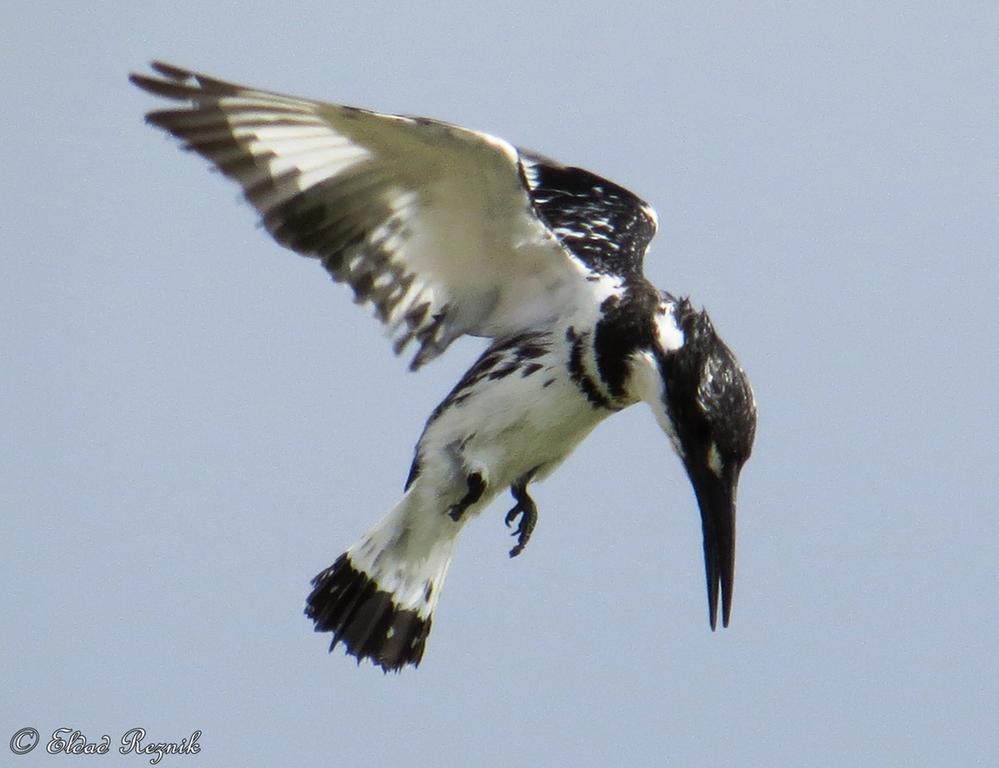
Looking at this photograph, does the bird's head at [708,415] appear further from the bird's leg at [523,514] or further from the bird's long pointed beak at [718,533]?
the bird's leg at [523,514]

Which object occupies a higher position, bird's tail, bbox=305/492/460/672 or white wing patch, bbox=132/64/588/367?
white wing patch, bbox=132/64/588/367

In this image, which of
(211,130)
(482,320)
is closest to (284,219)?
(211,130)

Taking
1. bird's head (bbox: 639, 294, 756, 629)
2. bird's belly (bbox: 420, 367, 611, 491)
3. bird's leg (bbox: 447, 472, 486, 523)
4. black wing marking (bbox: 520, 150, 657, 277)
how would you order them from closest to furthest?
bird's head (bbox: 639, 294, 756, 629)
bird's belly (bbox: 420, 367, 611, 491)
bird's leg (bbox: 447, 472, 486, 523)
black wing marking (bbox: 520, 150, 657, 277)

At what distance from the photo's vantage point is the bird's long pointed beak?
4.40 m

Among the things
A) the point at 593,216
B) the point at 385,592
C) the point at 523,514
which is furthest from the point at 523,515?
the point at 593,216

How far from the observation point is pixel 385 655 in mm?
5230

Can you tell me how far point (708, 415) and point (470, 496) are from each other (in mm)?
774

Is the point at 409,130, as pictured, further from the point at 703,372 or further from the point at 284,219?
the point at 703,372

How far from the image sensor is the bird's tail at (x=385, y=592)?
5.08 meters

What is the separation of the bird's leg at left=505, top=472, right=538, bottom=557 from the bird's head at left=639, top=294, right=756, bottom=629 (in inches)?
22.3

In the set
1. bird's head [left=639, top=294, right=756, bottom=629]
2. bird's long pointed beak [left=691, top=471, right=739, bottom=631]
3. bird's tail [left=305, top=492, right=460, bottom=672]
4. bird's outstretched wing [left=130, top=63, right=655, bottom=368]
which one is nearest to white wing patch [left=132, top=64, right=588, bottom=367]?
bird's outstretched wing [left=130, top=63, right=655, bottom=368]

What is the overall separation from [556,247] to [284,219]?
A: 68cm

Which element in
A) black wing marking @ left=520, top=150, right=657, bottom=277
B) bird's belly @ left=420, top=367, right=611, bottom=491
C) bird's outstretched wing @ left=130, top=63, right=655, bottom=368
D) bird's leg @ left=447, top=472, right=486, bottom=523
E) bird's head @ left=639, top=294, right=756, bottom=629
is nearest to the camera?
bird's head @ left=639, top=294, right=756, bottom=629

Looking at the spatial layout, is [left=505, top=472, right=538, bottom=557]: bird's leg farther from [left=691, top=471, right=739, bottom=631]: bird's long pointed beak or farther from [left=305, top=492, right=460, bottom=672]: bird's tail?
[left=691, top=471, right=739, bottom=631]: bird's long pointed beak
